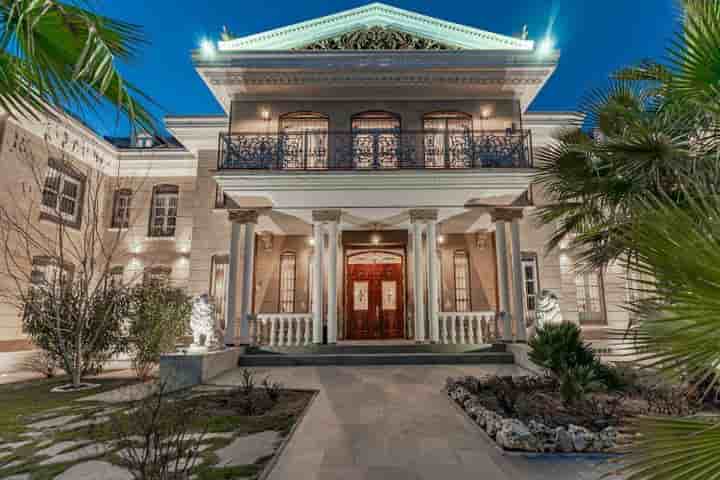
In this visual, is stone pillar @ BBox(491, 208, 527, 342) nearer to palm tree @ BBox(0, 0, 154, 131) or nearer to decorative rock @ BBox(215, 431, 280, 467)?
decorative rock @ BBox(215, 431, 280, 467)

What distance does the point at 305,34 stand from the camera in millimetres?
10570

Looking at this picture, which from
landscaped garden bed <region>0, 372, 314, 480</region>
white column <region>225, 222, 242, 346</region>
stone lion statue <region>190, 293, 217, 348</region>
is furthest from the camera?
white column <region>225, 222, 242, 346</region>

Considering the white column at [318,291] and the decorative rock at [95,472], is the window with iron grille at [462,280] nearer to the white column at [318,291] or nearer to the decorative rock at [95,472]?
the white column at [318,291]

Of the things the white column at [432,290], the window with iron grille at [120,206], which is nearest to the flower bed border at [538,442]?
the white column at [432,290]

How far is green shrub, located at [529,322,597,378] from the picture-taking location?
17.1 feet

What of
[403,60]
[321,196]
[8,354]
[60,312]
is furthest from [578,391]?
[8,354]

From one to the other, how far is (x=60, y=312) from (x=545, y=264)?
12369 mm

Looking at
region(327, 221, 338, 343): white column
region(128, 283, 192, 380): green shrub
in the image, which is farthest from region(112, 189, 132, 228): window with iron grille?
region(327, 221, 338, 343): white column

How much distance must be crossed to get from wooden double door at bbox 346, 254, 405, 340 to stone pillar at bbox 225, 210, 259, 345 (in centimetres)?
323

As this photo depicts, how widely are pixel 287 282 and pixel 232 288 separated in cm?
250

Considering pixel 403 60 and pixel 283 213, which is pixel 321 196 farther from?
pixel 403 60

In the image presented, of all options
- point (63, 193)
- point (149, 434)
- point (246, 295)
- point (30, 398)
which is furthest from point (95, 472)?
point (63, 193)

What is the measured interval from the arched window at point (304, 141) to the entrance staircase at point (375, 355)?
4576 millimetres

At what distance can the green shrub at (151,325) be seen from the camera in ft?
25.8
